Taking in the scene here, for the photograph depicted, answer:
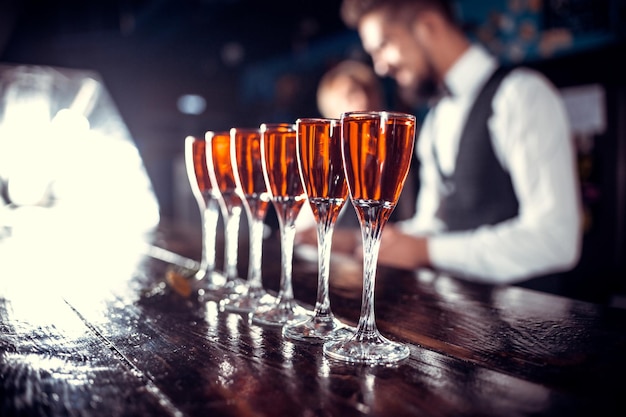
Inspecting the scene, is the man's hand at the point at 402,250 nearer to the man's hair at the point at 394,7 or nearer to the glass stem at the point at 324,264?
the man's hair at the point at 394,7

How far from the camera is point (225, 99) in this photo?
7.75 meters

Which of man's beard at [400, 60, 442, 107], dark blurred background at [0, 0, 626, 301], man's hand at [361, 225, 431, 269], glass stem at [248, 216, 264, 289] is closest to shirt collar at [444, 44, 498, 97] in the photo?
man's beard at [400, 60, 442, 107]

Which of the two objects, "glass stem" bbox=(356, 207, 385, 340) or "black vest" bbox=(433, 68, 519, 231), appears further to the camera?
"black vest" bbox=(433, 68, 519, 231)

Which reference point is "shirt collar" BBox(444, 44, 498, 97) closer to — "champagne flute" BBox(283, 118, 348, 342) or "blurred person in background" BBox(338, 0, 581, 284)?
"blurred person in background" BBox(338, 0, 581, 284)

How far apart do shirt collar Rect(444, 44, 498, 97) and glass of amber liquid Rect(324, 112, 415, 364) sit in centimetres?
169

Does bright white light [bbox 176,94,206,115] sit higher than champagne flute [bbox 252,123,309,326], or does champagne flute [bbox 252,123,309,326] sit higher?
bright white light [bbox 176,94,206,115]

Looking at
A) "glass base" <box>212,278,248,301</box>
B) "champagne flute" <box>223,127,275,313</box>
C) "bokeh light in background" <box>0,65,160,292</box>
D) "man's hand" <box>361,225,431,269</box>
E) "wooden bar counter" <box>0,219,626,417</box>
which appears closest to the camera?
"wooden bar counter" <box>0,219,626,417</box>

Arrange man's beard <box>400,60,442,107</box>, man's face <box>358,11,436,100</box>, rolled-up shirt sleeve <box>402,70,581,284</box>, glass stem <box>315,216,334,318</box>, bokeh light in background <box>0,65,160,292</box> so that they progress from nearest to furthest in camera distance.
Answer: glass stem <box>315,216,334,318</box> → bokeh light in background <box>0,65,160,292</box> → rolled-up shirt sleeve <box>402,70,581,284</box> → man's face <box>358,11,436,100</box> → man's beard <box>400,60,442,107</box>

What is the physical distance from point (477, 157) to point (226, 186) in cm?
137

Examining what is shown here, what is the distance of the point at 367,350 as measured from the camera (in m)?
0.70

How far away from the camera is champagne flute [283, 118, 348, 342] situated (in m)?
0.76

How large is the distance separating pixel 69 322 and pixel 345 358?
40cm

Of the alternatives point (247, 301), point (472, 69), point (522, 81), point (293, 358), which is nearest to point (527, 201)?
point (522, 81)

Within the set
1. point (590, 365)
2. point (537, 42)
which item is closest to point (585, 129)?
point (537, 42)
